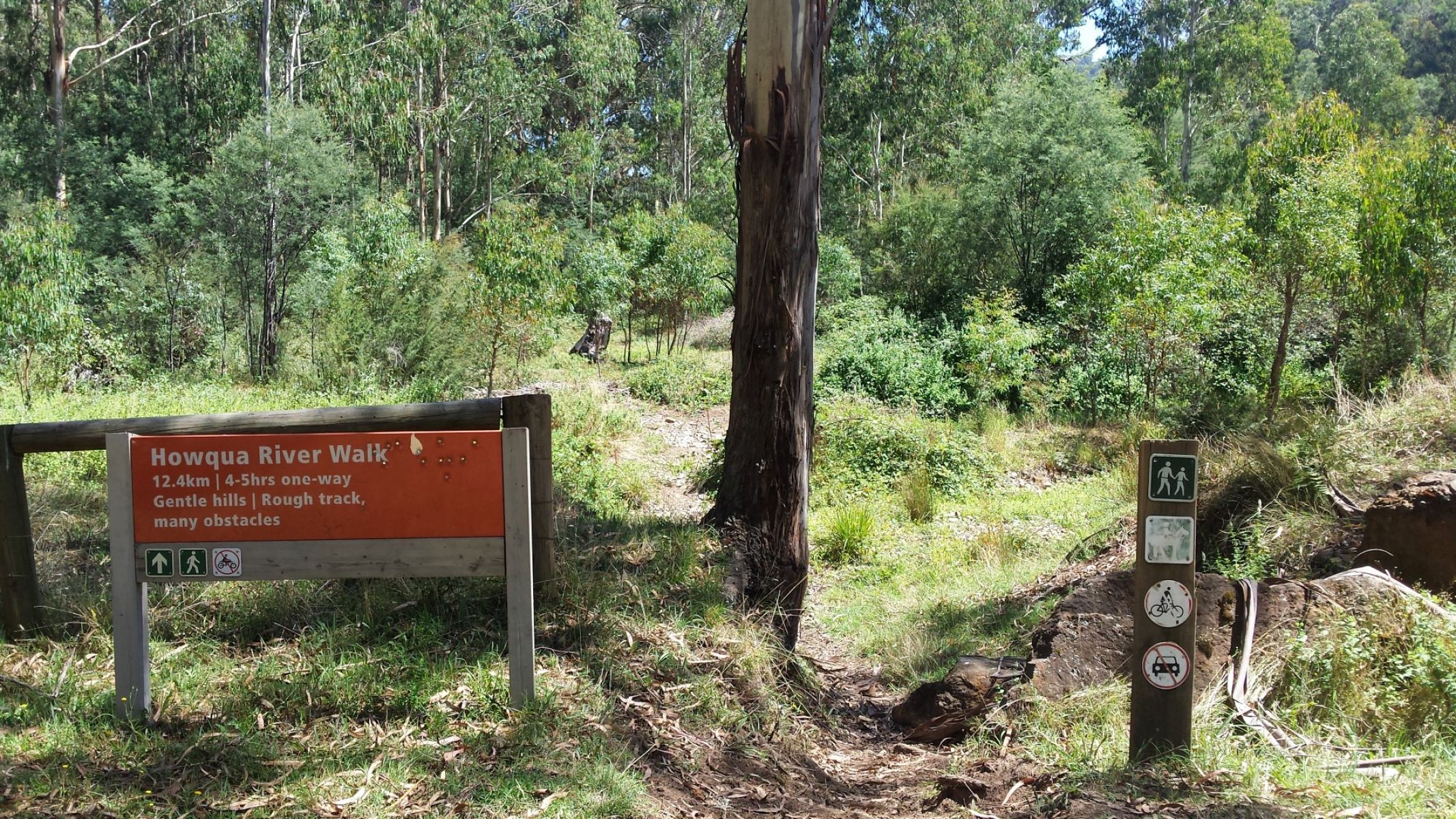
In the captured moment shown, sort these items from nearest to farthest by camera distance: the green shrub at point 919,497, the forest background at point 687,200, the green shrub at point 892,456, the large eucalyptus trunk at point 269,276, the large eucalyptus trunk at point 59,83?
the green shrub at point 919,497, the green shrub at point 892,456, the forest background at point 687,200, the large eucalyptus trunk at point 269,276, the large eucalyptus trunk at point 59,83

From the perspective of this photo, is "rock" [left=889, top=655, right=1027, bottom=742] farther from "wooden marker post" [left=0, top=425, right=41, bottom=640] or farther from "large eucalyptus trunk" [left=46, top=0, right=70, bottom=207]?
"large eucalyptus trunk" [left=46, top=0, right=70, bottom=207]

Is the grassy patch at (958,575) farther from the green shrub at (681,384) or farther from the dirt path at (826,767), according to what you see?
the green shrub at (681,384)

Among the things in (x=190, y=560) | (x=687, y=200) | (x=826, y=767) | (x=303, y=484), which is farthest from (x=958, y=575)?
(x=687, y=200)

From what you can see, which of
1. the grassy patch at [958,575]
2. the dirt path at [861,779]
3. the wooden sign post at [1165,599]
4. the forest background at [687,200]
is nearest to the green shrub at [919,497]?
the grassy patch at [958,575]

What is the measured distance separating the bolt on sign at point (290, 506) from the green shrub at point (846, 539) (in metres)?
5.82

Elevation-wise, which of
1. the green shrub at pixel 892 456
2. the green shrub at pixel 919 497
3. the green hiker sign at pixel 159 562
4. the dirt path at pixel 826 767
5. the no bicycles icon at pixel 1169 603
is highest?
the green hiker sign at pixel 159 562

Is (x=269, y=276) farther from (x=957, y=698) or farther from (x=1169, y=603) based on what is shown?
(x=1169, y=603)

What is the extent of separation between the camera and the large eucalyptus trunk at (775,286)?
6.60 metres

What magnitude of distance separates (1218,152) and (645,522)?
1372 inches

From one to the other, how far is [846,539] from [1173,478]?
597 centimetres

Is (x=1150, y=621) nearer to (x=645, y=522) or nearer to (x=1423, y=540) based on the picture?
(x=1423, y=540)

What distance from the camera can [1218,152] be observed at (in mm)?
35219

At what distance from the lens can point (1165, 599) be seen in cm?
374

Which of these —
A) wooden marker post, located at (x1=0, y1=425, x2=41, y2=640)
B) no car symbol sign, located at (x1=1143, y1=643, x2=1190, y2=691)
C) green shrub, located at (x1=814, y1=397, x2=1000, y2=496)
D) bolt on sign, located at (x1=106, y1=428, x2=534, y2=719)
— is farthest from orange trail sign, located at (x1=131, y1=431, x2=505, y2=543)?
green shrub, located at (x1=814, y1=397, x2=1000, y2=496)
